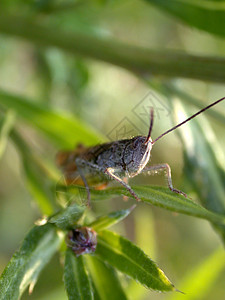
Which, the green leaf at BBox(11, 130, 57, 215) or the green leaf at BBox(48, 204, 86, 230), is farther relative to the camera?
the green leaf at BBox(11, 130, 57, 215)

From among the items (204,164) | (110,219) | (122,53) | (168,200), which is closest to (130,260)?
(110,219)

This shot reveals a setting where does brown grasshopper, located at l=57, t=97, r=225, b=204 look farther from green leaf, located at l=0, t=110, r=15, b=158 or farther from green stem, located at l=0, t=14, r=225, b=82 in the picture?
green stem, located at l=0, t=14, r=225, b=82

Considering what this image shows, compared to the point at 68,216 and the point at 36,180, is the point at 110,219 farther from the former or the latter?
the point at 36,180

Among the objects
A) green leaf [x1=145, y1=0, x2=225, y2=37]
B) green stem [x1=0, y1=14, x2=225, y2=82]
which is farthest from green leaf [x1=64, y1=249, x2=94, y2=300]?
green leaf [x1=145, y1=0, x2=225, y2=37]

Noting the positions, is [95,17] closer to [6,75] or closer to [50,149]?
[6,75]

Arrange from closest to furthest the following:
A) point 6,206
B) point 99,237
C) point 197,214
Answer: point 197,214 < point 99,237 < point 6,206

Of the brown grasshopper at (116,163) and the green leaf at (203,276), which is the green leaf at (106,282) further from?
the green leaf at (203,276)

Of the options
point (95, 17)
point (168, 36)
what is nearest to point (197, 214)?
point (95, 17)
